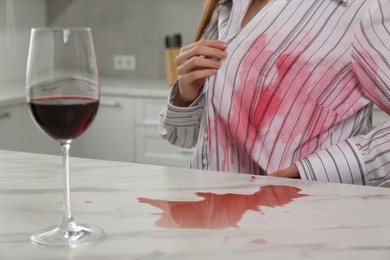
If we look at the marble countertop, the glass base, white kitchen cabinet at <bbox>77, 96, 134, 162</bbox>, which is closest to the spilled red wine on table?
the glass base

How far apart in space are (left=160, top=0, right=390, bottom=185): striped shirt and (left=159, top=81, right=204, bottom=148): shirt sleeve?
5 centimetres

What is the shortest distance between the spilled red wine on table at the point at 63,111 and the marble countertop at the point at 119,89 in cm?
211

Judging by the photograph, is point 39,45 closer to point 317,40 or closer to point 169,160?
point 317,40

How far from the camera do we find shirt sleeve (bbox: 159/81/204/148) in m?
1.46

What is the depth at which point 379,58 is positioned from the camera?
124 centimetres

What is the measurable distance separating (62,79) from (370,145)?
704 mm

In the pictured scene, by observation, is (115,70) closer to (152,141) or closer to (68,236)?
(152,141)

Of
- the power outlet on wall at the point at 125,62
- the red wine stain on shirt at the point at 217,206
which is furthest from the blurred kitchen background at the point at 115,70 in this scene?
the red wine stain on shirt at the point at 217,206

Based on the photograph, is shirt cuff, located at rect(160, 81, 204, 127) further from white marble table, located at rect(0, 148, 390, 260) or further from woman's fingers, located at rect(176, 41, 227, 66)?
white marble table, located at rect(0, 148, 390, 260)

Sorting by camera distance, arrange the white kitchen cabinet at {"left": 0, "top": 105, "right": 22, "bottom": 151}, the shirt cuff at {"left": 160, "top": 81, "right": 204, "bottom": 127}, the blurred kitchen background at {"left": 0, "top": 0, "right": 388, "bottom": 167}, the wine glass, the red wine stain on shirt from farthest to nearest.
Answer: the blurred kitchen background at {"left": 0, "top": 0, "right": 388, "bottom": 167}
the white kitchen cabinet at {"left": 0, "top": 105, "right": 22, "bottom": 151}
the shirt cuff at {"left": 160, "top": 81, "right": 204, "bottom": 127}
the red wine stain on shirt
the wine glass

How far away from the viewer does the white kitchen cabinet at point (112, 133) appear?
3.08 m

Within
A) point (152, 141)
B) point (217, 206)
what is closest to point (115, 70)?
point (152, 141)

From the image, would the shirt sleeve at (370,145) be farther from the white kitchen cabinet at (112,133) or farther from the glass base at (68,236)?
the white kitchen cabinet at (112,133)

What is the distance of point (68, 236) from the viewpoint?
0.80 m
